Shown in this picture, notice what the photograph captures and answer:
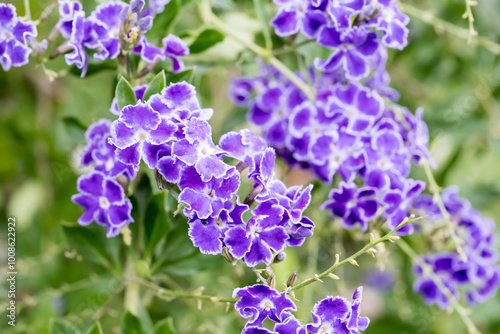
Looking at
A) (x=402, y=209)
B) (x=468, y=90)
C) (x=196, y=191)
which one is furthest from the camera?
(x=468, y=90)

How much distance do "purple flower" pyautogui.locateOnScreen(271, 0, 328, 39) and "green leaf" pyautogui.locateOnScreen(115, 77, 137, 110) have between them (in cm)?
47

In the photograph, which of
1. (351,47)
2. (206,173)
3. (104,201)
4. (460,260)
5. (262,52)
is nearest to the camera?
(206,173)

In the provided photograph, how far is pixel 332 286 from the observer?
276cm

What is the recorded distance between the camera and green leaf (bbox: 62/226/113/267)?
5.64 feet

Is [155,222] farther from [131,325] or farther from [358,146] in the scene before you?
[358,146]

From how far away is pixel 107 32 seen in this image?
1.42 m

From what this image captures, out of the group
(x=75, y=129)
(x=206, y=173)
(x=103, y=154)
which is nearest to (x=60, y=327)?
(x=103, y=154)

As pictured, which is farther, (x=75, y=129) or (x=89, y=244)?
(x=75, y=129)

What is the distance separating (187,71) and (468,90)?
152 centimetres

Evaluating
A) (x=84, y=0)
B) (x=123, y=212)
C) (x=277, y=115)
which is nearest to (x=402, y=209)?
(x=277, y=115)

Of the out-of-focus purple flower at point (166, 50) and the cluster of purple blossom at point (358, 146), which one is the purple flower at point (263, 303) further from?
the out-of-focus purple flower at point (166, 50)

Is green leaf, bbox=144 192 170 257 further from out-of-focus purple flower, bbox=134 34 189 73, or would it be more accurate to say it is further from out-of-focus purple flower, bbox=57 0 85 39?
out-of-focus purple flower, bbox=57 0 85 39

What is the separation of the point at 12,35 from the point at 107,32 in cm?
21

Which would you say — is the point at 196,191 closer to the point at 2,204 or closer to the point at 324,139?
the point at 324,139
